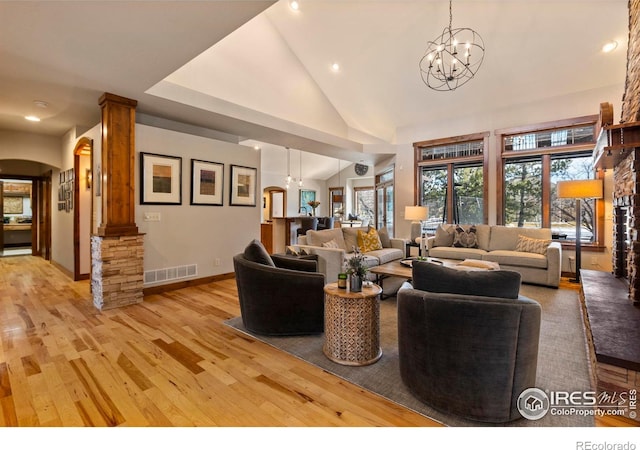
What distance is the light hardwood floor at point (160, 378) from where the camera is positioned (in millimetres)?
1693

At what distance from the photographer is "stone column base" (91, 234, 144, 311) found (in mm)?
3613

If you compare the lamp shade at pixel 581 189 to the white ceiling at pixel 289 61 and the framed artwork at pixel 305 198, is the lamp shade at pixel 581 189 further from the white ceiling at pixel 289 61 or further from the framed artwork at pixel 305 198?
the framed artwork at pixel 305 198

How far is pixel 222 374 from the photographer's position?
2143mm

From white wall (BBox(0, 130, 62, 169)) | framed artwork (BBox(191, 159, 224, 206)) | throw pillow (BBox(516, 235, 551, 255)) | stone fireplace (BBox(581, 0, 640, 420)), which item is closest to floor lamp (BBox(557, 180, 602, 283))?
throw pillow (BBox(516, 235, 551, 255))

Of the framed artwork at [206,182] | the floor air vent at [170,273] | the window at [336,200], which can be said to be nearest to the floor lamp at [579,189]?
the framed artwork at [206,182]

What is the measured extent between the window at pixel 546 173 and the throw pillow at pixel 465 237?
0.93 meters

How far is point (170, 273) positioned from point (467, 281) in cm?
416

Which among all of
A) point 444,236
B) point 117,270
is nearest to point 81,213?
point 117,270

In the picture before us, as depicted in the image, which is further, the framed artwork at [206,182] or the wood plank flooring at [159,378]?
the framed artwork at [206,182]

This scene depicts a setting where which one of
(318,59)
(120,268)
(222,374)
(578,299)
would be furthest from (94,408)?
(318,59)

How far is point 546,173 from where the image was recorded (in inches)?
220

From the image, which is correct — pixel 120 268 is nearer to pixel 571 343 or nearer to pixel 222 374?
pixel 222 374

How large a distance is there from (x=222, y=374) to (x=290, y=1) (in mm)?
5445

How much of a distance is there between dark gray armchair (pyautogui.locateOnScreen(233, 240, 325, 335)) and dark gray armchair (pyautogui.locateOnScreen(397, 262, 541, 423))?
117 centimetres
